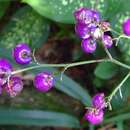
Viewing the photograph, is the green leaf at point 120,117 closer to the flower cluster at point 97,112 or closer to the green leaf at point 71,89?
the green leaf at point 71,89

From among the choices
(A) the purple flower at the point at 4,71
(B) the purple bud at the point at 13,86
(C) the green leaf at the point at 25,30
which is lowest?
(B) the purple bud at the point at 13,86

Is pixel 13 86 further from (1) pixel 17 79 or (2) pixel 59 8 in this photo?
(2) pixel 59 8

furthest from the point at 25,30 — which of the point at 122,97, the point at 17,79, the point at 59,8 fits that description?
the point at 17,79

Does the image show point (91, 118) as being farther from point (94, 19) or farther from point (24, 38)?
point (24, 38)

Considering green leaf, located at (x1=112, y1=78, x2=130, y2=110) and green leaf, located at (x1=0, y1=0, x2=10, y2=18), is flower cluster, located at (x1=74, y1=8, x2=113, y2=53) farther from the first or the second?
green leaf, located at (x1=0, y1=0, x2=10, y2=18)

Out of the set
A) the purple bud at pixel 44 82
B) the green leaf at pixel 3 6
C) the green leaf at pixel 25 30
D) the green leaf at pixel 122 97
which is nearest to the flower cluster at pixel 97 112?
the purple bud at pixel 44 82

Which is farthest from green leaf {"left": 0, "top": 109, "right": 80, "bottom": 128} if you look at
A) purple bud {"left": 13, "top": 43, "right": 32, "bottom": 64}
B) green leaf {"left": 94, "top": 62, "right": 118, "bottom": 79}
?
purple bud {"left": 13, "top": 43, "right": 32, "bottom": 64}
